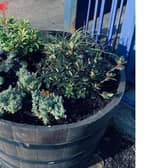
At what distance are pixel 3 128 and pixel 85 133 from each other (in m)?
0.41

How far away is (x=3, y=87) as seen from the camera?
6.35ft

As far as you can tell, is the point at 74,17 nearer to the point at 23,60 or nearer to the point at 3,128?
the point at 23,60

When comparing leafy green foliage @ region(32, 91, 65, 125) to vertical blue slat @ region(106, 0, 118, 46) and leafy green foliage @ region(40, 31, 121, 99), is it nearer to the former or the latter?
leafy green foliage @ region(40, 31, 121, 99)

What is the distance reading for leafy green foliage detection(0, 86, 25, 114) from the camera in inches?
67.6

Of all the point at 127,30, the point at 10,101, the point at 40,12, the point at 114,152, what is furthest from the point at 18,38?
the point at 40,12

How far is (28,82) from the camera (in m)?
1.83

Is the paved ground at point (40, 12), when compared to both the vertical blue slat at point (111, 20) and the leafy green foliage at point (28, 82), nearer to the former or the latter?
the vertical blue slat at point (111, 20)

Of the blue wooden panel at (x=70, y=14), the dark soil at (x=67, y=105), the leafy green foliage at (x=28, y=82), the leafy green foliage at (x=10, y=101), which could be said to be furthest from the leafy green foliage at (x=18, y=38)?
the blue wooden panel at (x=70, y=14)

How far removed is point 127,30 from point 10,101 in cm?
105

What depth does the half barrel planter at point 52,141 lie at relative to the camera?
5.57 ft

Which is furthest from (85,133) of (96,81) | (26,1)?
(26,1)

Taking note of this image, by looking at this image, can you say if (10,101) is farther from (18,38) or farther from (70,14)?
(70,14)

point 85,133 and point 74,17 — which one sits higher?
point 74,17
